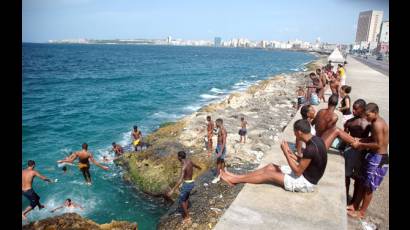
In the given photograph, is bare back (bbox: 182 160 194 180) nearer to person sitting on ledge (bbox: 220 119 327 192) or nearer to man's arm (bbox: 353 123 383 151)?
person sitting on ledge (bbox: 220 119 327 192)

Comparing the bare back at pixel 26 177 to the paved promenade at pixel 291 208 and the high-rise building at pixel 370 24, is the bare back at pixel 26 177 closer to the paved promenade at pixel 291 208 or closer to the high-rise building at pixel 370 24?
the paved promenade at pixel 291 208

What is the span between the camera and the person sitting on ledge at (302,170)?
4184mm

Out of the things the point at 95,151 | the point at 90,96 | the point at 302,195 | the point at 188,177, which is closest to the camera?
the point at 302,195

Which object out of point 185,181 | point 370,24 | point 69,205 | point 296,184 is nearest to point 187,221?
point 185,181

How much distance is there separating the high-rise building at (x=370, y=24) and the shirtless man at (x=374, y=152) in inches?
5572

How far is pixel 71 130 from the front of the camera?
813 inches

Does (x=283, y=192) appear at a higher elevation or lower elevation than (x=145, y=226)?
higher

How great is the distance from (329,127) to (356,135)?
0.51m

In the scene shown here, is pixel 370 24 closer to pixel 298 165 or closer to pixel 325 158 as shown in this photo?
pixel 325 158

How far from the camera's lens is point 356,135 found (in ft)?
18.3

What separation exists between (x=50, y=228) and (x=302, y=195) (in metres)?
4.80
